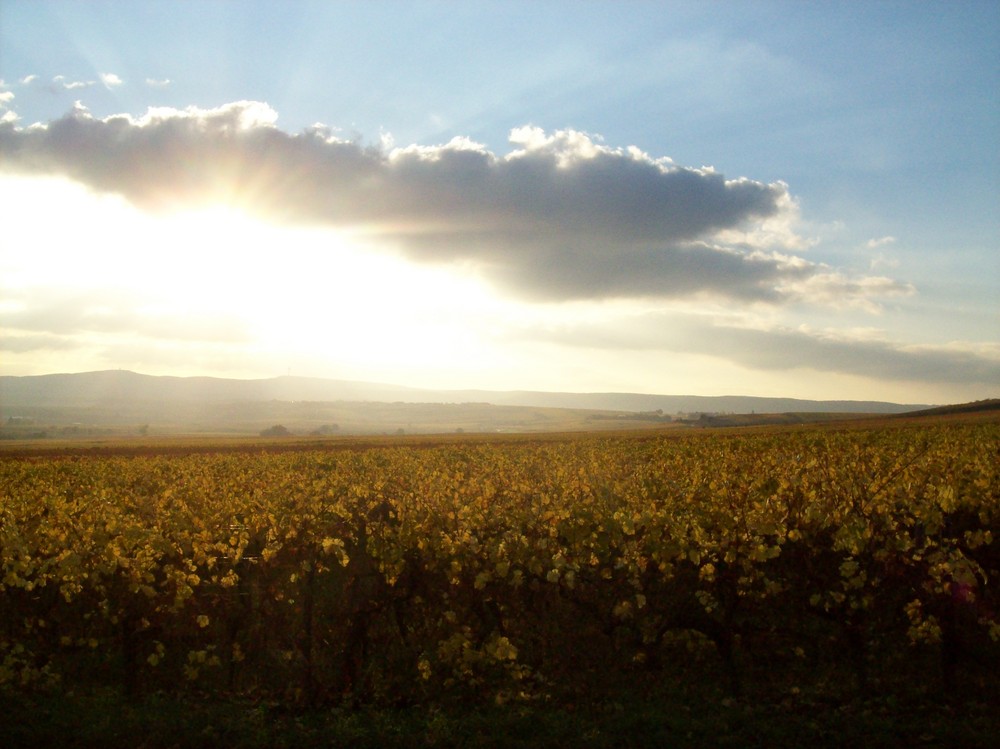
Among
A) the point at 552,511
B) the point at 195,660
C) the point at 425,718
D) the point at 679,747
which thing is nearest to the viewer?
the point at 679,747

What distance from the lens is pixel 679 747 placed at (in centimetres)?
773

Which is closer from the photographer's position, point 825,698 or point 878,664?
point 825,698

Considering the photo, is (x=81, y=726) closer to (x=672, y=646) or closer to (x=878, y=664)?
(x=672, y=646)

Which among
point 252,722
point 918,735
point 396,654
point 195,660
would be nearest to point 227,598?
point 195,660

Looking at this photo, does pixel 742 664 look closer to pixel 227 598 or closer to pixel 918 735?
pixel 918 735

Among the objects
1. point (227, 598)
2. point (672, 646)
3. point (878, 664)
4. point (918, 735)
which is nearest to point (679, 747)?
point (672, 646)

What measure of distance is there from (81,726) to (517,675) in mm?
4979

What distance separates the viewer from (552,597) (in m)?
9.49

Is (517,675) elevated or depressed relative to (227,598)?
depressed

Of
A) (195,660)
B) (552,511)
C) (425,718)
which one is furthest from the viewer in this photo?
(552,511)

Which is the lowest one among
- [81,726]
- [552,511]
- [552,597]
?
[81,726]

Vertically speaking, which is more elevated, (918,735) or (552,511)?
(552,511)

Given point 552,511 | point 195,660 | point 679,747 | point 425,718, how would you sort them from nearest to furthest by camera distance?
point 679,747, point 425,718, point 195,660, point 552,511

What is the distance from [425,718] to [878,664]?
5.63 meters
